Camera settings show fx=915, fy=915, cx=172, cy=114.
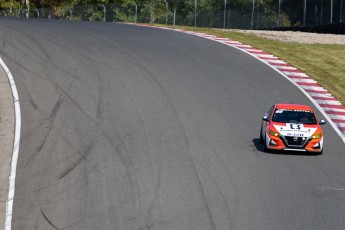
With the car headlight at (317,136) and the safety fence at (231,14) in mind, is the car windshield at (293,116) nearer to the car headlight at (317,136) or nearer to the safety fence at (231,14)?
the car headlight at (317,136)

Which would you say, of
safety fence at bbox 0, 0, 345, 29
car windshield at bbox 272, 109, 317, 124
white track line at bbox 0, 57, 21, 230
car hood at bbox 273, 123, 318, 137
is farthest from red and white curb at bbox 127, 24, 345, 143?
safety fence at bbox 0, 0, 345, 29

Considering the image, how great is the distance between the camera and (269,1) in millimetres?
56969

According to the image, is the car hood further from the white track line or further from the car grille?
the white track line

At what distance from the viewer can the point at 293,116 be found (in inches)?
1065

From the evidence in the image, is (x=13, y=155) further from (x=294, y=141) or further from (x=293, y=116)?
(x=293, y=116)

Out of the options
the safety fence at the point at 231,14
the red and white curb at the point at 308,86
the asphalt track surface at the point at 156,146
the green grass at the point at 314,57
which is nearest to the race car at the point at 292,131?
the asphalt track surface at the point at 156,146

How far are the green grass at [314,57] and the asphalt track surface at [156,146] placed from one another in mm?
1859

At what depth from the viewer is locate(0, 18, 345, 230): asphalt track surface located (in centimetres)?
1953

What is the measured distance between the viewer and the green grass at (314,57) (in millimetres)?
36844

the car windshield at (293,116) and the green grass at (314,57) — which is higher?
the green grass at (314,57)

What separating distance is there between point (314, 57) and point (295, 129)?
1707 centimetres

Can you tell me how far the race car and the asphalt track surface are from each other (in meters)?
0.34

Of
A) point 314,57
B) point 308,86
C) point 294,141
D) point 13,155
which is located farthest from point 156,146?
point 314,57

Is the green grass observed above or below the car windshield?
above
